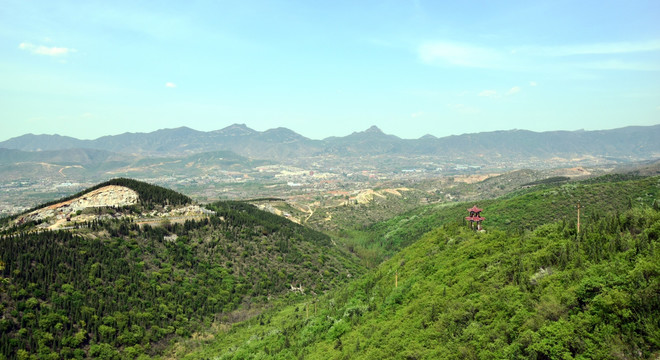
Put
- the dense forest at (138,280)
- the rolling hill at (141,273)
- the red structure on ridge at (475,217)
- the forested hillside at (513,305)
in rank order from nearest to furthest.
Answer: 1. the forested hillside at (513,305)
2. the dense forest at (138,280)
3. the red structure on ridge at (475,217)
4. the rolling hill at (141,273)

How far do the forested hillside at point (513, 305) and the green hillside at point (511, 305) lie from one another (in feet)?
0.27

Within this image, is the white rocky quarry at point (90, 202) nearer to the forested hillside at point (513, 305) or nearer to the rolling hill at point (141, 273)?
the rolling hill at point (141, 273)

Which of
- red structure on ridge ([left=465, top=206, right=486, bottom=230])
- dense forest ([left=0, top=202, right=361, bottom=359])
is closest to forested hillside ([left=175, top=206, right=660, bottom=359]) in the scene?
red structure on ridge ([left=465, top=206, right=486, bottom=230])

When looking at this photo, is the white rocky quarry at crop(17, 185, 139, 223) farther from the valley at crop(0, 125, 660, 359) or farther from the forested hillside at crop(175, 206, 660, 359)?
the forested hillside at crop(175, 206, 660, 359)

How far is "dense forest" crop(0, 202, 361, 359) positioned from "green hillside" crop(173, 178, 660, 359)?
18.9 metres

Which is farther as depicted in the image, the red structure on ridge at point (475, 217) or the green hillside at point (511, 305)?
the red structure on ridge at point (475, 217)

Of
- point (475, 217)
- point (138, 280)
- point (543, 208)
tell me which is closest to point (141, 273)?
point (138, 280)

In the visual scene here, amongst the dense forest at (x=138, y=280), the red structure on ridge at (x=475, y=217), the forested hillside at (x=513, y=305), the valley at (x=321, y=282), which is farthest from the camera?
the red structure on ridge at (x=475, y=217)

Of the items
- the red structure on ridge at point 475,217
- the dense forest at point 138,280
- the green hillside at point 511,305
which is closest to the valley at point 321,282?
the green hillside at point 511,305

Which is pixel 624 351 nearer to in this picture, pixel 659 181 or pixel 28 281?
pixel 28 281

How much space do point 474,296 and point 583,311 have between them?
37.8ft

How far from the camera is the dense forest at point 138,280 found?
60.9 metres

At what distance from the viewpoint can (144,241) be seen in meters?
93.4

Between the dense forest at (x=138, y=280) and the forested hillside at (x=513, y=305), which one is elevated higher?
the forested hillside at (x=513, y=305)
